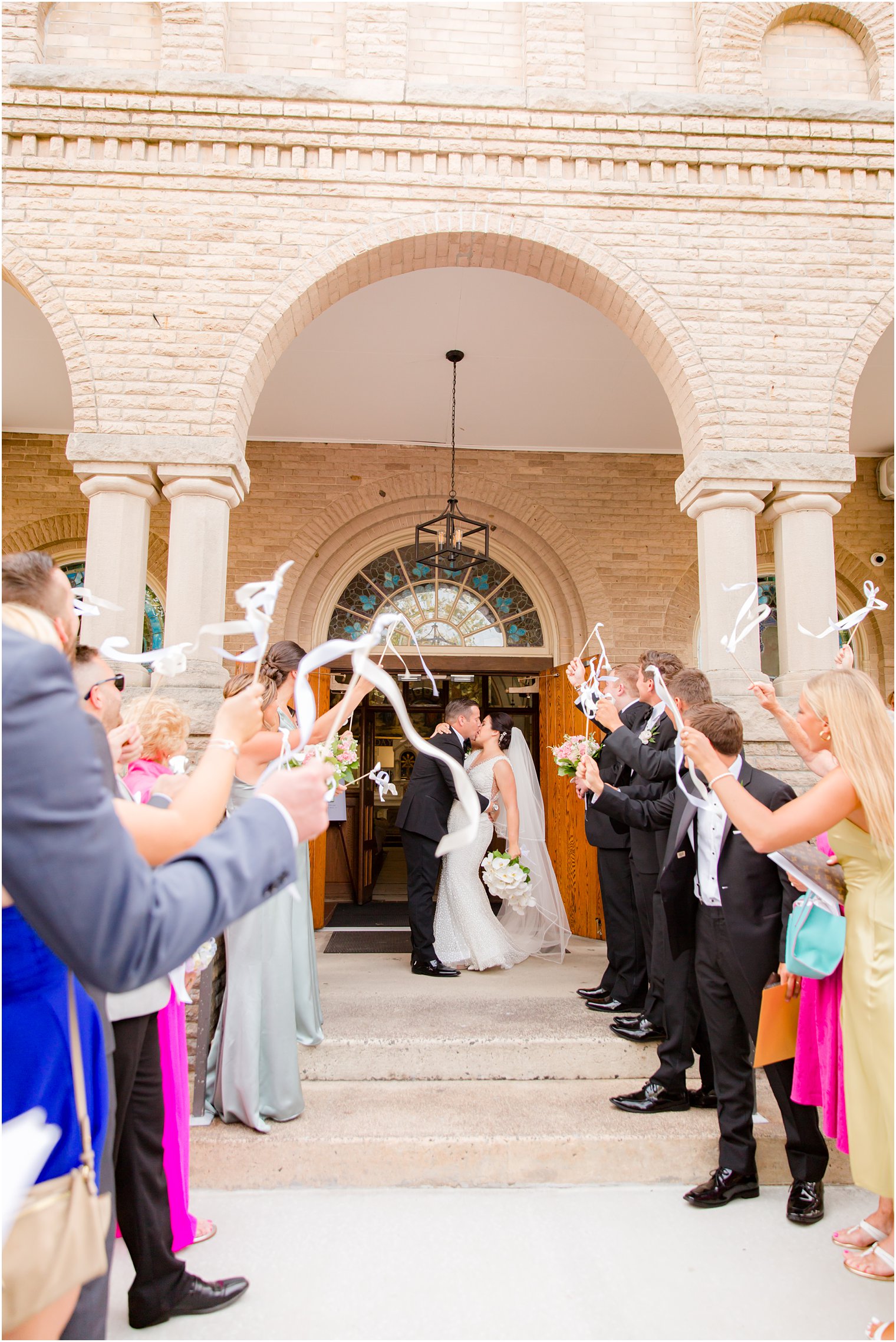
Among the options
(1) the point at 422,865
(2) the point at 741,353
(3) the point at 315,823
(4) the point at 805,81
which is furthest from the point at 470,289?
(3) the point at 315,823

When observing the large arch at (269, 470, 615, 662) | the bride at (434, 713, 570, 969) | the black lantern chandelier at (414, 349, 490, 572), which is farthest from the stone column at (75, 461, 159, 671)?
the large arch at (269, 470, 615, 662)

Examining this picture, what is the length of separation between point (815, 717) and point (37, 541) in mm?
9143

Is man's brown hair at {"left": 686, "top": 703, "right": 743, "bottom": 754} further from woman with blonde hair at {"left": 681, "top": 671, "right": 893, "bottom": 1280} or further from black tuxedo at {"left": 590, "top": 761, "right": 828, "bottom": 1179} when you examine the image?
woman with blonde hair at {"left": 681, "top": 671, "right": 893, "bottom": 1280}

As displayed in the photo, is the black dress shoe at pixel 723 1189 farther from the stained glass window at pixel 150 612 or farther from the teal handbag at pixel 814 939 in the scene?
the stained glass window at pixel 150 612

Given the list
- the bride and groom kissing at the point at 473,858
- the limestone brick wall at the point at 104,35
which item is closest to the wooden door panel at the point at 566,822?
the bride and groom kissing at the point at 473,858

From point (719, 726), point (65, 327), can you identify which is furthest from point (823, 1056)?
point (65, 327)

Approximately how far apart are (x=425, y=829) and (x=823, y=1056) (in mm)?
3359

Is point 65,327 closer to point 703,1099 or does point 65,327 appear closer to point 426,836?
point 426,836

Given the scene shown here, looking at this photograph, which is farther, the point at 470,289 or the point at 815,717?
the point at 470,289

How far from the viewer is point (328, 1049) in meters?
4.05

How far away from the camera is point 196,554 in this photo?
5426 mm

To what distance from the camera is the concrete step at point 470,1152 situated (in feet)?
10.8

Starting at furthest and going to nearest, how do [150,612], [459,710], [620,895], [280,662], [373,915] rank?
[150,612] → [373,915] → [459,710] → [620,895] → [280,662]

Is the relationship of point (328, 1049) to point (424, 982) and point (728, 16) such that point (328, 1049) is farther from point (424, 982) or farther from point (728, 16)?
point (728, 16)
